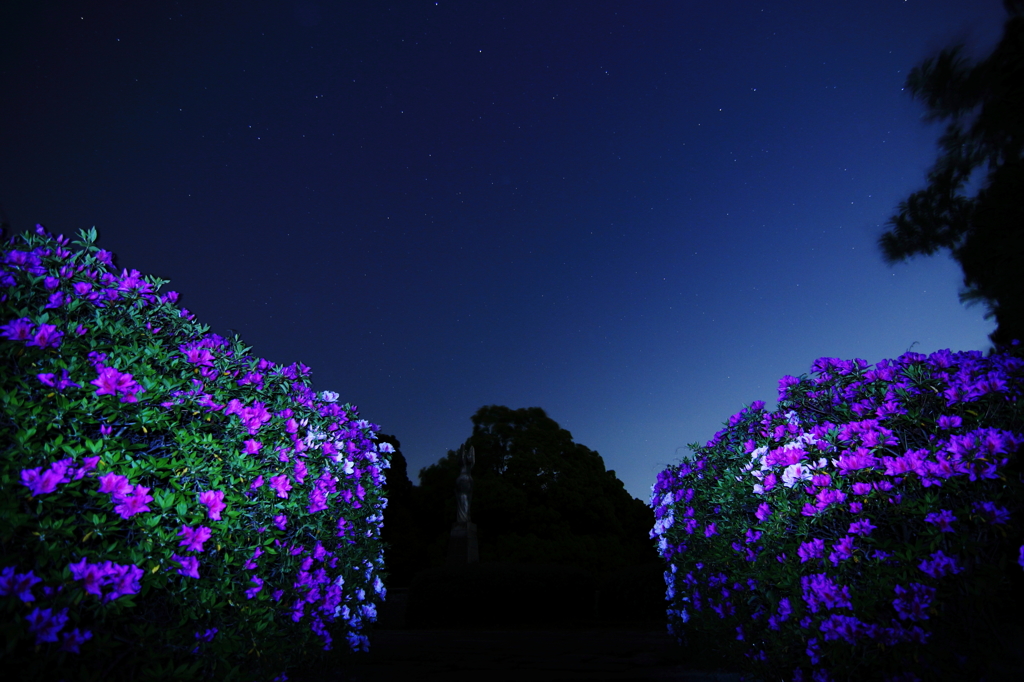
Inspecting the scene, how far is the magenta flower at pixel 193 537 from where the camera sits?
2.32m

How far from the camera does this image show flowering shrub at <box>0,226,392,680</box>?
6.19 feet

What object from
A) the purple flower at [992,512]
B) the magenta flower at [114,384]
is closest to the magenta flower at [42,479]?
the magenta flower at [114,384]

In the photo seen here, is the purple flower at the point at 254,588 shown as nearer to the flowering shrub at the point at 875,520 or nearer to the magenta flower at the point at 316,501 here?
the magenta flower at the point at 316,501

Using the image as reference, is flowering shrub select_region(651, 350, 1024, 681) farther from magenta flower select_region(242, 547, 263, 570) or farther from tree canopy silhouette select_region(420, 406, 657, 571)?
tree canopy silhouette select_region(420, 406, 657, 571)

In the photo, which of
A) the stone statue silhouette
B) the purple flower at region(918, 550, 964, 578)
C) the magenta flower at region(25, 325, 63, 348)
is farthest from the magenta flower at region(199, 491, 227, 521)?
the stone statue silhouette

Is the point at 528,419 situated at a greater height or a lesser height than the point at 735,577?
greater

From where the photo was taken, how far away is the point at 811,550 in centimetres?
310

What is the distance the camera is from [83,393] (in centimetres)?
216

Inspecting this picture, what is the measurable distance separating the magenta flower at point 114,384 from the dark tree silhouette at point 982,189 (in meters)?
7.08

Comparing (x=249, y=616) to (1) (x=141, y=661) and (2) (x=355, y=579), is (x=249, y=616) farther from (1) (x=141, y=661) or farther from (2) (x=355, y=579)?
(2) (x=355, y=579)

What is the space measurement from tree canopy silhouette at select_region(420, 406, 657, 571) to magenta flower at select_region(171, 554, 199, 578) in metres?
20.0

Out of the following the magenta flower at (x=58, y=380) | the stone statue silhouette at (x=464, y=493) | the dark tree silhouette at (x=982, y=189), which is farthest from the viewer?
the stone statue silhouette at (x=464, y=493)

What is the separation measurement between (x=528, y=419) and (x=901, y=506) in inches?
901

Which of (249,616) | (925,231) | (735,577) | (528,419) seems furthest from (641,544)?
(249,616)
